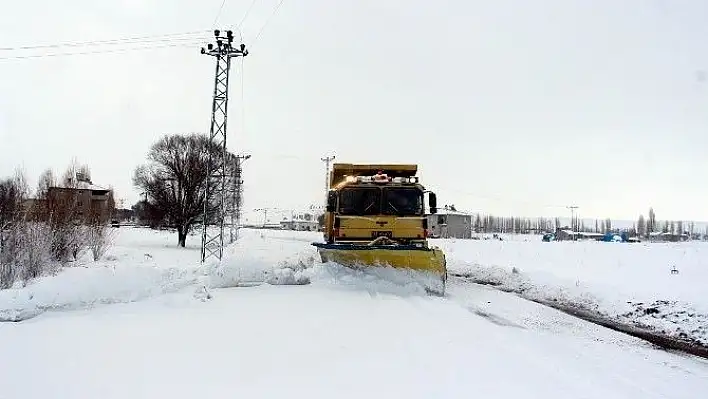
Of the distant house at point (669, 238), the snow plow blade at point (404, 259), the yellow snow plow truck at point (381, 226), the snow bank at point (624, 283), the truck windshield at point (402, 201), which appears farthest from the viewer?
the distant house at point (669, 238)

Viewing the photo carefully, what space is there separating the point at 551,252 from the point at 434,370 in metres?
25.1

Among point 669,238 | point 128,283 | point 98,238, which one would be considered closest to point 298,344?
point 128,283

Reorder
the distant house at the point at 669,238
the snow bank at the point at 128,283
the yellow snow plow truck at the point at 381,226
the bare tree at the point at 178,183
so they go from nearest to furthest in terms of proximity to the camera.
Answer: the snow bank at the point at 128,283 → the yellow snow plow truck at the point at 381,226 → the bare tree at the point at 178,183 → the distant house at the point at 669,238

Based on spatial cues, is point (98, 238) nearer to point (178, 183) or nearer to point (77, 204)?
point (77, 204)

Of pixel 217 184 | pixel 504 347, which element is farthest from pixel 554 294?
pixel 217 184

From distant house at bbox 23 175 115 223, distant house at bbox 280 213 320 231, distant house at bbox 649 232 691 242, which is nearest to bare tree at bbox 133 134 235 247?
distant house at bbox 23 175 115 223

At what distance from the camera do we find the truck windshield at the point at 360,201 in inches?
517

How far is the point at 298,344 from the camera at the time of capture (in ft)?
20.1

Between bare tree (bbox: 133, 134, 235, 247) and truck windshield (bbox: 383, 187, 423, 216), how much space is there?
32137 mm

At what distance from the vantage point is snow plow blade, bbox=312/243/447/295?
1118 centimetres

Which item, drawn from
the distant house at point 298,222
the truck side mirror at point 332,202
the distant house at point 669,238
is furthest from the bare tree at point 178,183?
the distant house at point 298,222

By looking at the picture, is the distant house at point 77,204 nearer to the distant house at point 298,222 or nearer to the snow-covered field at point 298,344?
the snow-covered field at point 298,344

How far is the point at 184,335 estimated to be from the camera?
20.8 feet

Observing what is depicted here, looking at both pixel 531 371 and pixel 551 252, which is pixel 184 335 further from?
pixel 551 252
